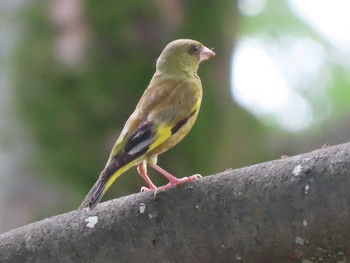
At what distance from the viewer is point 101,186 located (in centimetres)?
269

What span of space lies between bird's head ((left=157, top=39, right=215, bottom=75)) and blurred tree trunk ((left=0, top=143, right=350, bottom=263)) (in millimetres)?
934

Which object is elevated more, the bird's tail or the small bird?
the small bird

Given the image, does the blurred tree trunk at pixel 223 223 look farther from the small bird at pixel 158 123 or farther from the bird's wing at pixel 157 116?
the bird's wing at pixel 157 116

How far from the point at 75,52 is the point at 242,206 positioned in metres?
3.17

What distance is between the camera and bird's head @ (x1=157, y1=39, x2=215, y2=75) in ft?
11.5

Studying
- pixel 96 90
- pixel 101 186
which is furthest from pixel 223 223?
pixel 96 90

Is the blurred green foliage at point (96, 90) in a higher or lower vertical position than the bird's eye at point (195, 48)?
higher

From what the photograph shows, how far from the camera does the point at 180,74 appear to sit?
3.46m

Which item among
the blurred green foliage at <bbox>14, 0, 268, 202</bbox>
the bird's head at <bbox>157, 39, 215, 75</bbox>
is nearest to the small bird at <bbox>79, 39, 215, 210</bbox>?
the bird's head at <bbox>157, 39, 215, 75</bbox>

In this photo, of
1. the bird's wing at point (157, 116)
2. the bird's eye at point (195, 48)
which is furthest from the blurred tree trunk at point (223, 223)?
the bird's eye at point (195, 48)

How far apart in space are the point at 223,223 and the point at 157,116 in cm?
68

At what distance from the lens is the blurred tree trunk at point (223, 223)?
2.24 meters

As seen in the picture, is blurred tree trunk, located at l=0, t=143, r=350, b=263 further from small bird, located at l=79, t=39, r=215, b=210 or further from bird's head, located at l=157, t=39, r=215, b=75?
bird's head, located at l=157, t=39, r=215, b=75

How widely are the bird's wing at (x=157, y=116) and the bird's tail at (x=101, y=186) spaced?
0.26 ft
